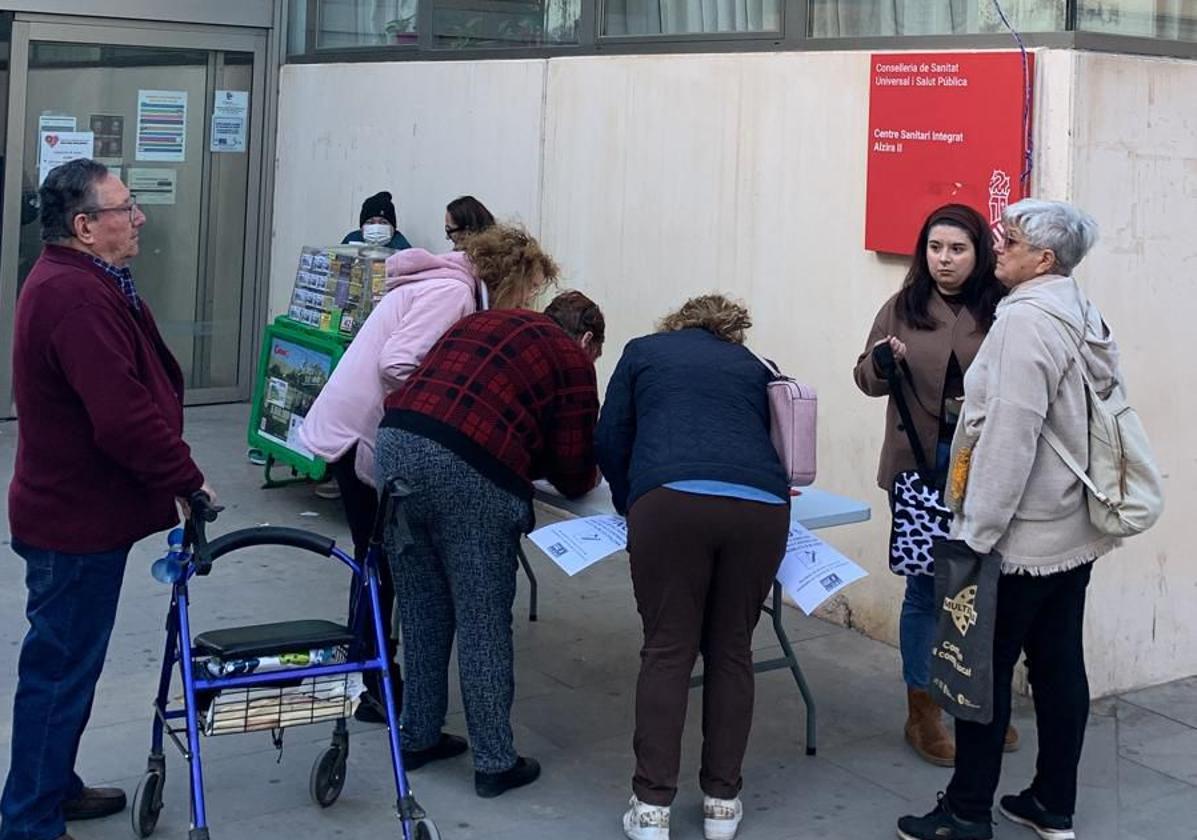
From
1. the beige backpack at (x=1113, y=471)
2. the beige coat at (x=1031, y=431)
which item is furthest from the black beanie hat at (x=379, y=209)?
the beige backpack at (x=1113, y=471)

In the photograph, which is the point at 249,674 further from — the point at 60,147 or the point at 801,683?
the point at 60,147

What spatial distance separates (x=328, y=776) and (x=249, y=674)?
70 centimetres

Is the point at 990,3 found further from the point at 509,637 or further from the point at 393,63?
the point at 393,63

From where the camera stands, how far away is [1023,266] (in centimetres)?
442

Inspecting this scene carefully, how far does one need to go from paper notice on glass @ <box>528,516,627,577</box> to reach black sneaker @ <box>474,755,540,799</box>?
25.3 inches

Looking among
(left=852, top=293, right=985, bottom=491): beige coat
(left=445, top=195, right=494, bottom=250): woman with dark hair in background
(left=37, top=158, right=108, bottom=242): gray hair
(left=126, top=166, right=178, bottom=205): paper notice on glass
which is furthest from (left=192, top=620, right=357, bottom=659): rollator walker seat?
(left=126, top=166, right=178, bottom=205): paper notice on glass

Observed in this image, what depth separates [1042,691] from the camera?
4586 millimetres

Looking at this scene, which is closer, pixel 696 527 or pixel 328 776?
pixel 696 527

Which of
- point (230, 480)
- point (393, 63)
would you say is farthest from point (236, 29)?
point (230, 480)

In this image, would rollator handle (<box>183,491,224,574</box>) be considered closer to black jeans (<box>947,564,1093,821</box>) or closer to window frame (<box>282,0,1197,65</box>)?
black jeans (<box>947,564,1093,821</box>)

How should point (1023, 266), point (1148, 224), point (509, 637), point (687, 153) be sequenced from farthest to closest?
point (687, 153) → point (1148, 224) → point (509, 637) → point (1023, 266)

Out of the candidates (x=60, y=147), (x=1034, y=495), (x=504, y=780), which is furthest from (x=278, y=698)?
(x=60, y=147)

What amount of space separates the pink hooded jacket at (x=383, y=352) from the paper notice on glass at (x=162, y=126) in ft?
18.6

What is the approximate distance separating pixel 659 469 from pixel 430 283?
1.12 meters
